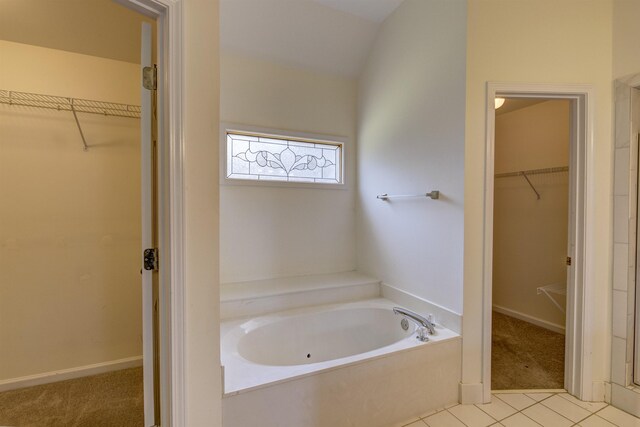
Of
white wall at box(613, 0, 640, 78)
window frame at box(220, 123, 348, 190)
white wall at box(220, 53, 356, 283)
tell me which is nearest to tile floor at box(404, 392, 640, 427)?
white wall at box(220, 53, 356, 283)

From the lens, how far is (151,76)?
114cm

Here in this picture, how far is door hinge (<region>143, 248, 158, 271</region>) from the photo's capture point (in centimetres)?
114

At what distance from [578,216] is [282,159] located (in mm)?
2212

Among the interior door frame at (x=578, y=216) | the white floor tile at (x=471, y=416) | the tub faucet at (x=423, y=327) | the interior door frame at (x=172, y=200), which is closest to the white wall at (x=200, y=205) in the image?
the interior door frame at (x=172, y=200)

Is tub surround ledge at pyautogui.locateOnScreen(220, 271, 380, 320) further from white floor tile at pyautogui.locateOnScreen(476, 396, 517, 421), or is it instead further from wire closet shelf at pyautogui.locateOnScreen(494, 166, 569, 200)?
wire closet shelf at pyautogui.locateOnScreen(494, 166, 569, 200)

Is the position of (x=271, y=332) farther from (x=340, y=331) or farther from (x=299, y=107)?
(x=299, y=107)

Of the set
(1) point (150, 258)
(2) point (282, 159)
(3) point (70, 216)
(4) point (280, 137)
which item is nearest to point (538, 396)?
(1) point (150, 258)

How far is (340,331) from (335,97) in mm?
2162

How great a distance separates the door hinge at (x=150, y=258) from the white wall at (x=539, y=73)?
169cm

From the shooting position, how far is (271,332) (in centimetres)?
207

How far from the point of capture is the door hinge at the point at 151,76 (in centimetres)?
114

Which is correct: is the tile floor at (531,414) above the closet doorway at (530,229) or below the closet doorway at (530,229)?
below

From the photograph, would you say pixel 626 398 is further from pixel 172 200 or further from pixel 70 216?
pixel 70 216

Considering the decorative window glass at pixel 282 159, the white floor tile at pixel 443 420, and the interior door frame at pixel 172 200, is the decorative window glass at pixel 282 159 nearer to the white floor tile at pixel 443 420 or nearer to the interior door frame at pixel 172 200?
the interior door frame at pixel 172 200
